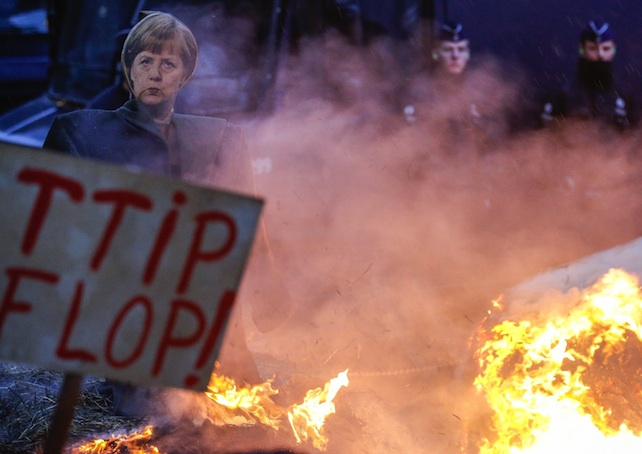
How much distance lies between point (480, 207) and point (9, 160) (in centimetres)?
501

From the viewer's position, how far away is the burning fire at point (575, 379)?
3498mm

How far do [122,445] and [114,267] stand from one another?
136 cm

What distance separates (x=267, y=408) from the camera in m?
3.45

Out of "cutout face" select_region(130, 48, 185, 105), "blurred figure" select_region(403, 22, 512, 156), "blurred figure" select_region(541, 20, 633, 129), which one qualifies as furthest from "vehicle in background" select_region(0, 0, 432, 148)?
"blurred figure" select_region(541, 20, 633, 129)

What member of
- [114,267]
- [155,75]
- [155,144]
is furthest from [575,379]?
[114,267]

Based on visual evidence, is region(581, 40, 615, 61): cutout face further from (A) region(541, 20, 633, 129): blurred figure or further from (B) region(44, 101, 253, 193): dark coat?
(B) region(44, 101, 253, 193): dark coat

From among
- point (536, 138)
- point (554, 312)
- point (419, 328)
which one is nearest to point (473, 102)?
point (536, 138)

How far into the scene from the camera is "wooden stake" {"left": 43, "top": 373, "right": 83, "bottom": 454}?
1920 millimetres

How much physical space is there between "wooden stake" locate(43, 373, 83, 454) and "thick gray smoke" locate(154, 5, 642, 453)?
2306mm

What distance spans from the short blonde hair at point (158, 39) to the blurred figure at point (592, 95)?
15.5 ft

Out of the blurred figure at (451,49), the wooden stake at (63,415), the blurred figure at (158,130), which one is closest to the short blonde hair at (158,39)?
the blurred figure at (158,130)

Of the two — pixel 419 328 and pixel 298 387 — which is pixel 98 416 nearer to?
pixel 298 387

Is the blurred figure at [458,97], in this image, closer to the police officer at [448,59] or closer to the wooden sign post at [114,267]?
the police officer at [448,59]

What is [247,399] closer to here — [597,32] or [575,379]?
[575,379]
